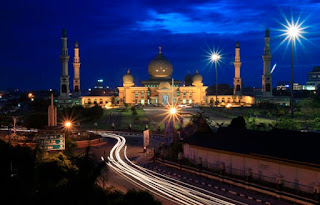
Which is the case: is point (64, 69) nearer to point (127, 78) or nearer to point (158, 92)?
point (127, 78)

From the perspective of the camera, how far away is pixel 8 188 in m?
10.6

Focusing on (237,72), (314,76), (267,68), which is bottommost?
(237,72)

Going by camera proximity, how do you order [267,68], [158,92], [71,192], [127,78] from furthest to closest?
1. [127,78]
2. [158,92]
3. [267,68]
4. [71,192]

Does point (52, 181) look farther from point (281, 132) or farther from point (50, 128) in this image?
point (50, 128)

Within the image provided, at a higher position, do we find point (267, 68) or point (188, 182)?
point (267, 68)

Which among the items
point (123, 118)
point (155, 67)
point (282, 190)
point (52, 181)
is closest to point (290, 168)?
point (282, 190)

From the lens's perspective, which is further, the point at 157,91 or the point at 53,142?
the point at 157,91

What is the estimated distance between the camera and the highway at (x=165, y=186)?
602 inches

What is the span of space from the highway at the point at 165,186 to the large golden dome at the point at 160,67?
5788 centimetres

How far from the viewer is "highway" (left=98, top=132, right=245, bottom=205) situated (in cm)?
1528

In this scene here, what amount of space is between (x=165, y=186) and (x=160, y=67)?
64989mm

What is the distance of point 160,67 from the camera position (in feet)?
267

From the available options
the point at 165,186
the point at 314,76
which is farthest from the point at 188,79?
the point at 314,76

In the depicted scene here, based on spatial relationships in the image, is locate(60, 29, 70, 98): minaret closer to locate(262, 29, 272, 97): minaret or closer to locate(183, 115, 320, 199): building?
locate(262, 29, 272, 97): minaret
